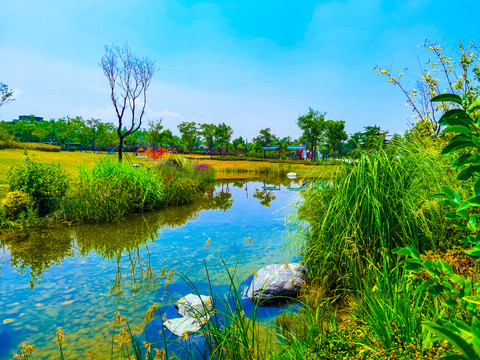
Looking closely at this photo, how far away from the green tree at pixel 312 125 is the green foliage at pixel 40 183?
3598 centimetres

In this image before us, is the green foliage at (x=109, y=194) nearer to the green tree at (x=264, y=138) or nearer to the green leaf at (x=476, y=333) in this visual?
the green leaf at (x=476, y=333)

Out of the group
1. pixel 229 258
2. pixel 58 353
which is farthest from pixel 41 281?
pixel 229 258

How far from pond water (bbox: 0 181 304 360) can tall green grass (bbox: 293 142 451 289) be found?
111 centimetres

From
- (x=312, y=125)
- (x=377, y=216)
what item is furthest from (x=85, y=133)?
(x=377, y=216)

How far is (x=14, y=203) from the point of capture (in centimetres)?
711

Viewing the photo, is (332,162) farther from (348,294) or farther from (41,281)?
(41,281)

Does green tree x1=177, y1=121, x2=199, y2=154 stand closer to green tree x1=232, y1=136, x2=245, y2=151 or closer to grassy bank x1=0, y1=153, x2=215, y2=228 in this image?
green tree x1=232, y1=136, x2=245, y2=151

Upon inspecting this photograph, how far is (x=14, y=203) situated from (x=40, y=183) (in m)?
0.76

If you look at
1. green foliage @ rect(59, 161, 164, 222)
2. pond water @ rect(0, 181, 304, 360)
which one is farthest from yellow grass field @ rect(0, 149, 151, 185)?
pond water @ rect(0, 181, 304, 360)

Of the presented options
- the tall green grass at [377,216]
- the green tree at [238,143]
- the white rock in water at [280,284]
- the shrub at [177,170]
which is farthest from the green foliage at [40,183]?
the green tree at [238,143]

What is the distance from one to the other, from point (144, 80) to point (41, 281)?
2407 cm

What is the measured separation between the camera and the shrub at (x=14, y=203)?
7059 mm

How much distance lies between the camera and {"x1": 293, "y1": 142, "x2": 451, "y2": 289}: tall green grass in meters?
3.50

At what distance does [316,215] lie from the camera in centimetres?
433
